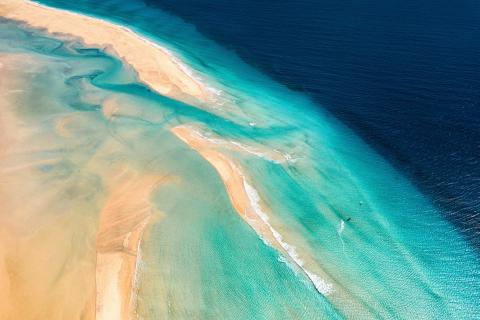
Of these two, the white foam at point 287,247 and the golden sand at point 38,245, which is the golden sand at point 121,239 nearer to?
the golden sand at point 38,245

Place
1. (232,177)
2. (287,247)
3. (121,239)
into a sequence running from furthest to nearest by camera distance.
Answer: (232,177)
(287,247)
(121,239)

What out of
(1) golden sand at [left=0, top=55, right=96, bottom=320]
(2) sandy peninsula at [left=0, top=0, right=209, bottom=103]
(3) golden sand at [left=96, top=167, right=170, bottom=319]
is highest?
(2) sandy peninsula at [left=0, top=0, right=209, bottom=103]

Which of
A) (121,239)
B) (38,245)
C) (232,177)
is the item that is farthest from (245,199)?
(38,245)

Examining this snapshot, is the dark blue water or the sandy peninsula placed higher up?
the dark blue water

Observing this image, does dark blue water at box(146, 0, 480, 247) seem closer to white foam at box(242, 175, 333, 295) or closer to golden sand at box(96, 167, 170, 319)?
white foam at box(242, 175, 333, 295)

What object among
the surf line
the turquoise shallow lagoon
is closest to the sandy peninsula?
the turquoise shallow lagoon

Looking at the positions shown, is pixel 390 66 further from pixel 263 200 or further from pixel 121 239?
pixel 121 239

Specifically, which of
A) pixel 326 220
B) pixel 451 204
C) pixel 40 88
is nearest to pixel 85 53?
pixel 40 88
